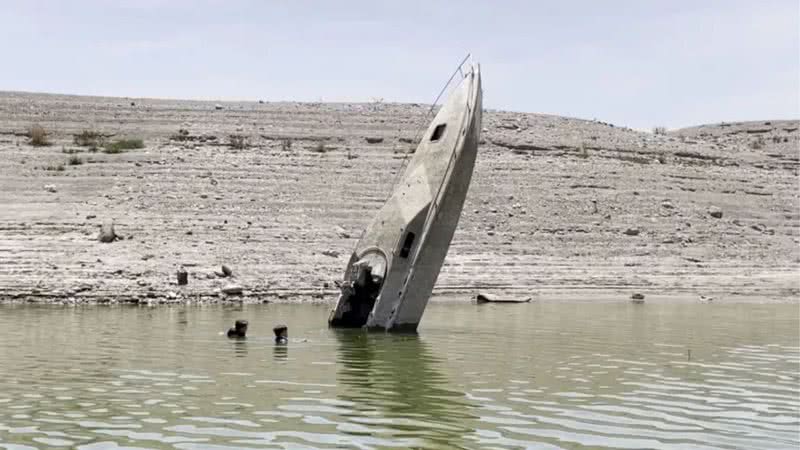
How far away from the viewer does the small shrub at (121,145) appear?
40.1 m

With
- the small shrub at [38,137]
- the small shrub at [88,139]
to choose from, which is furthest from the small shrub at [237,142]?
the small shrub at [38,137]

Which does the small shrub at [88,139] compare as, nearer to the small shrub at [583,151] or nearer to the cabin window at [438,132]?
the small shrub at [583,151]

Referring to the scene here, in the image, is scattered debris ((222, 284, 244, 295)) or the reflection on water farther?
scattered debris ((222, 284, 244, 295))

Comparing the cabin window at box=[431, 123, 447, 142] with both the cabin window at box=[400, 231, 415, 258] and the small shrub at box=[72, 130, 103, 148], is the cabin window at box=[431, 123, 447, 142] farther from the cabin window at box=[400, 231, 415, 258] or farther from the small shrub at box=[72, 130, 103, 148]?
the small shrub at box=[72, 130, 103, 148]

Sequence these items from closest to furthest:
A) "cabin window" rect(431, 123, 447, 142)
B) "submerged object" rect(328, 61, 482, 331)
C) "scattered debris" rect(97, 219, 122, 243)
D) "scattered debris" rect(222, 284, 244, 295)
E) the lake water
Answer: the lake water → "submerged object" rect(328, 61, 482, 331) → "cabin window" rect(431, 123, 447, 142) → "scattered debris" rect(222, 284, 244, 295) → "scattered debris" rect(97, 219, 122, 243)

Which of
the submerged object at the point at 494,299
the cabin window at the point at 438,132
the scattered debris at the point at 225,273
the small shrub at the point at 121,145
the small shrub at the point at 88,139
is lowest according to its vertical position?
the submerged object at the point at 494,299

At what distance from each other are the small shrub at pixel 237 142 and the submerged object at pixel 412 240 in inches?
793

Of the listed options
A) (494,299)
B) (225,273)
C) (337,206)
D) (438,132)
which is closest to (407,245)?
(438,132)

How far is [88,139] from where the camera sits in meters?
41.8

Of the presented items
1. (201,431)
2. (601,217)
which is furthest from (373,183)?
(201,431)

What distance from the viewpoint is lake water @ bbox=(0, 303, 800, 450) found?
10273 mm

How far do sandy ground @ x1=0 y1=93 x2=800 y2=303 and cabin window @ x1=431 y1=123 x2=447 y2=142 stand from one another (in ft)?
24.3

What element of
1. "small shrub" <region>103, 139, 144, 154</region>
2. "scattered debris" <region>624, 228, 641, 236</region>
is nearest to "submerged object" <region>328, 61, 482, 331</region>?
"scattered debris" <region>624, 228, 641, 236</region>

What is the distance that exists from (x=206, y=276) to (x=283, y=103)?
870 inches
